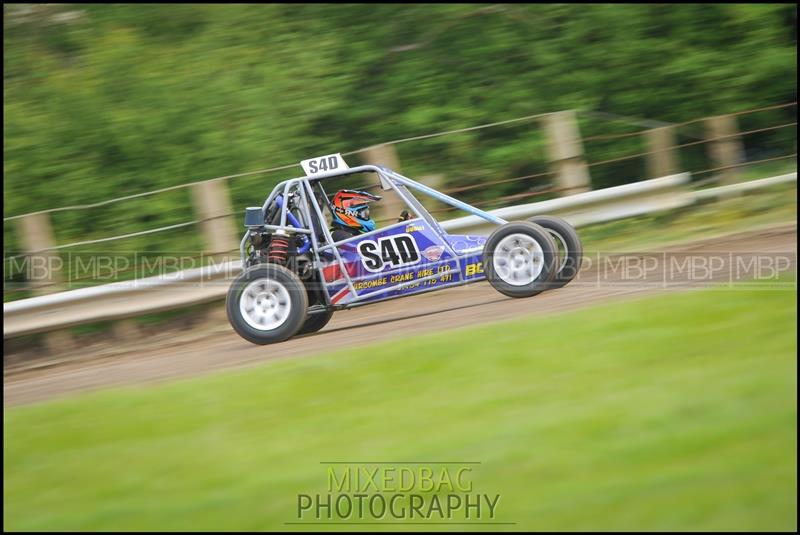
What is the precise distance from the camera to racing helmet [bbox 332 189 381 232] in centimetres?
859

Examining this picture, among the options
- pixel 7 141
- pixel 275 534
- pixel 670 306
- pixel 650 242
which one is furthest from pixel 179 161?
pixel 275 534

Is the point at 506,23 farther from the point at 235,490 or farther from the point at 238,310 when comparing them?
the point at 235,490

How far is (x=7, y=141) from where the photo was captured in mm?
12484

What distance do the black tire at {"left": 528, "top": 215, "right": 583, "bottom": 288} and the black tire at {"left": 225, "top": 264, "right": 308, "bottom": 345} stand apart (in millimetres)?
2194

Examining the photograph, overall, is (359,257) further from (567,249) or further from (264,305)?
(567,249)

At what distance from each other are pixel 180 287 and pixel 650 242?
536cm

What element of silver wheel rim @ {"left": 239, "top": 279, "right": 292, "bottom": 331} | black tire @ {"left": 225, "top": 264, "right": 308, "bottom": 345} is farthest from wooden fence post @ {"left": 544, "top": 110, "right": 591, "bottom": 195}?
silver wheel rim @ {"left": 239, "top": 279, "right": 292, "bottom": 331}

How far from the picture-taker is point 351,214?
8586 millimetres

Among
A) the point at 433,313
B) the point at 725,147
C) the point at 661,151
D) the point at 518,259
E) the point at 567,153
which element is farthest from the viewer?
the point at 725,147

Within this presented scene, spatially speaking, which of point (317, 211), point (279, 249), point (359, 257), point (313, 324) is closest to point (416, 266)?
point (359, 257)

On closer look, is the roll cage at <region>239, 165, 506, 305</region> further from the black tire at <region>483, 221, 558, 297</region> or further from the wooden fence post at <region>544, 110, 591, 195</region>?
the wooden fence post at <region>544, 110, 591, 195</region>

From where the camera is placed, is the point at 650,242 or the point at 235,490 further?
the point at 650,242

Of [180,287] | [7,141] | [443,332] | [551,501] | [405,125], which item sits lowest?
[551,501]

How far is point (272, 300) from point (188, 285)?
8.20 ft
